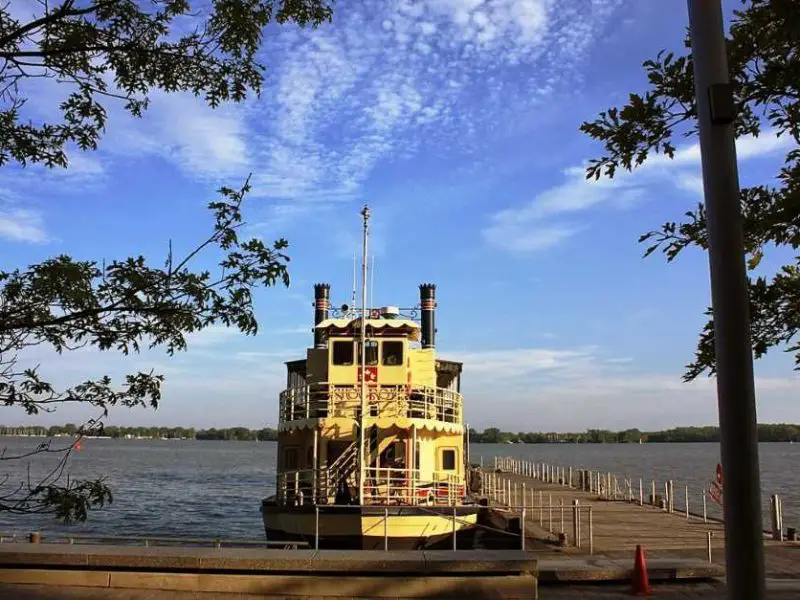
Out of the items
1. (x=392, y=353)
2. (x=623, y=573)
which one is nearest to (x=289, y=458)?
(x=392, y=353)

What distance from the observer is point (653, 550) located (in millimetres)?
18188

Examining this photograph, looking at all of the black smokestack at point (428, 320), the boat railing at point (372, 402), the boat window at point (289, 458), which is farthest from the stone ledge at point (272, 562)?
the black smokestack at point (428, 320)

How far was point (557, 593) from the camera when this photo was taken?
8828 mm

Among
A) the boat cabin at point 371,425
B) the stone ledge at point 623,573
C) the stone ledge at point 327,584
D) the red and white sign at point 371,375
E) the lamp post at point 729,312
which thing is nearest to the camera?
the lamp post at point 729,312

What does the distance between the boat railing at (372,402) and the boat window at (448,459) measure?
1.00 metres

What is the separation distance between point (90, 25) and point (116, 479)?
6377 cm

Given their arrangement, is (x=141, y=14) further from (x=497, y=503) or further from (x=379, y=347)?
(x=497, y=503)

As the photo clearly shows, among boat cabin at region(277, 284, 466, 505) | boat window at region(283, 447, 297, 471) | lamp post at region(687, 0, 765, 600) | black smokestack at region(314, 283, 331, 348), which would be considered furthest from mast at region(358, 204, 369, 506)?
lamp post at region(687, 0, 765, 600)

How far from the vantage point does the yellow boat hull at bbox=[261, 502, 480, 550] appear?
1766cm

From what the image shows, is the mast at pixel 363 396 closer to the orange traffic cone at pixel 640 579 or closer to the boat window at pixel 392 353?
the boat window at pixel 392 353

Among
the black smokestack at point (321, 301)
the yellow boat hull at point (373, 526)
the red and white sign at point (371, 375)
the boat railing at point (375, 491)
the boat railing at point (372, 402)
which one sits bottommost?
the yellow boat hull at point (373, 526)

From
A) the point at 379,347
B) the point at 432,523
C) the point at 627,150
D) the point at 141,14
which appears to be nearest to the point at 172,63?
the point at 141,14

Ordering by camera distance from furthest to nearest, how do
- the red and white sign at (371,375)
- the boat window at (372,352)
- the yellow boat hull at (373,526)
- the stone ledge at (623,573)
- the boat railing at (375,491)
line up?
the boat window at (372,352), the red and white sign at (371,375), the boat railing at (375,491), the yellow boat hull at (373,526), the stone ledge at (623,573)

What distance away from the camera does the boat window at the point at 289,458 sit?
2283 centimetres
